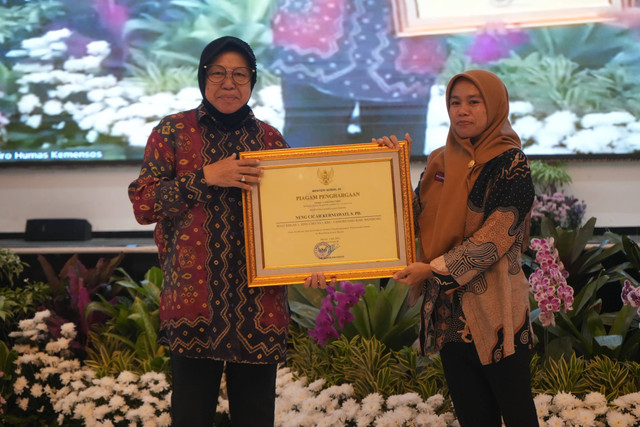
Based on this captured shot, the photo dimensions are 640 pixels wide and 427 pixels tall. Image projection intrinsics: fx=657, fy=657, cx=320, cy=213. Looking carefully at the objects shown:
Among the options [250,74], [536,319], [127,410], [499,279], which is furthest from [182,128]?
[536,319]

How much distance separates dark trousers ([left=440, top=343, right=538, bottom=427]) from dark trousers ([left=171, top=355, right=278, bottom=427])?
54 centimetres

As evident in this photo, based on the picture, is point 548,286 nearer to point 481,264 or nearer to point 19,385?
point 481,264

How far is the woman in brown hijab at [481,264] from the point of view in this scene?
180cm

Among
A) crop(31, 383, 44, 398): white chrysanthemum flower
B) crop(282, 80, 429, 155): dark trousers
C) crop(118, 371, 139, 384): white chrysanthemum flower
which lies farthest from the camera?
crop(282, 80, 429, 155): dark trousers

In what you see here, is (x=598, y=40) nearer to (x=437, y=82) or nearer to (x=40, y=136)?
(x=437, y=82)

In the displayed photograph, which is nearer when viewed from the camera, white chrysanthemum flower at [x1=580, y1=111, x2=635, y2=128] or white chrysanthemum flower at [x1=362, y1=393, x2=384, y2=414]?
white chrysanthemum flower at [x1=362, y1=393, x2=384, y2=414]

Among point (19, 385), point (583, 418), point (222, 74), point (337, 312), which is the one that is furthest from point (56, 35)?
point (583, 418)

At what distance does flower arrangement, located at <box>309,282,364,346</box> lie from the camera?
3027 millimetres

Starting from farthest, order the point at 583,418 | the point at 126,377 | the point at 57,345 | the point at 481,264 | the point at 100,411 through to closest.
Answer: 1. the point at 57,345
2. the point at 126,377
3. the point at 100,411
4. the point at 583,418
5. the point at 481,264

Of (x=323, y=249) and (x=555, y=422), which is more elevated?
(x=323, y=249)

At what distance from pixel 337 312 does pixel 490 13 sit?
3.23 meters

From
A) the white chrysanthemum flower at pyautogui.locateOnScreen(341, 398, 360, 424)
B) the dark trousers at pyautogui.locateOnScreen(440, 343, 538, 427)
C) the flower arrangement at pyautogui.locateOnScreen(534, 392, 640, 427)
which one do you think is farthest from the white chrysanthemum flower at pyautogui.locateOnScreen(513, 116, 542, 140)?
the dark trousers at pyautogui.locateOnScreen(440, 343, 538, 427)

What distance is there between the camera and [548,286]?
264 cm

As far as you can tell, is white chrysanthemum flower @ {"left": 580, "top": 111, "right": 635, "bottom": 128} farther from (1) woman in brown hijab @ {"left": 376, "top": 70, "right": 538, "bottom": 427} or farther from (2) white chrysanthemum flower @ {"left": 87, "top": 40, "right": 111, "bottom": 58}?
(2) white chrysanthemum flower @ {"left": 87, "top": 40, "right": 111, "bottom": 58}
